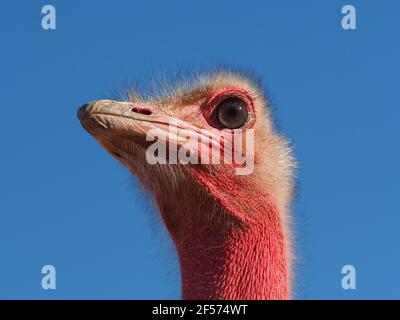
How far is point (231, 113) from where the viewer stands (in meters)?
12.0

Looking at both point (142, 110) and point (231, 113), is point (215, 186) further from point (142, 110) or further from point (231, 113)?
point (142, 110)

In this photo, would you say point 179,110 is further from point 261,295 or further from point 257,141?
point 261,295

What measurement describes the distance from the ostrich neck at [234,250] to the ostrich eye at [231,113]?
0.43 metres

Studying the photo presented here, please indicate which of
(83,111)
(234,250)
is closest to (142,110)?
(83,111)

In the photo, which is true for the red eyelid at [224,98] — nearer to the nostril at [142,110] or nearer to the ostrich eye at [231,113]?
the ostrich eye at [231,113]

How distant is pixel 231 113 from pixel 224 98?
0.39ft

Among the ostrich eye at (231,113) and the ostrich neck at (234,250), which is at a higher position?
the ostrich eye at (231,113)

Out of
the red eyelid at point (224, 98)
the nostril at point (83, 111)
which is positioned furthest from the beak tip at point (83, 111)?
the red eyelid at point (224, 98)

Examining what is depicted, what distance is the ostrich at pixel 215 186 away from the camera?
37.4 ft
